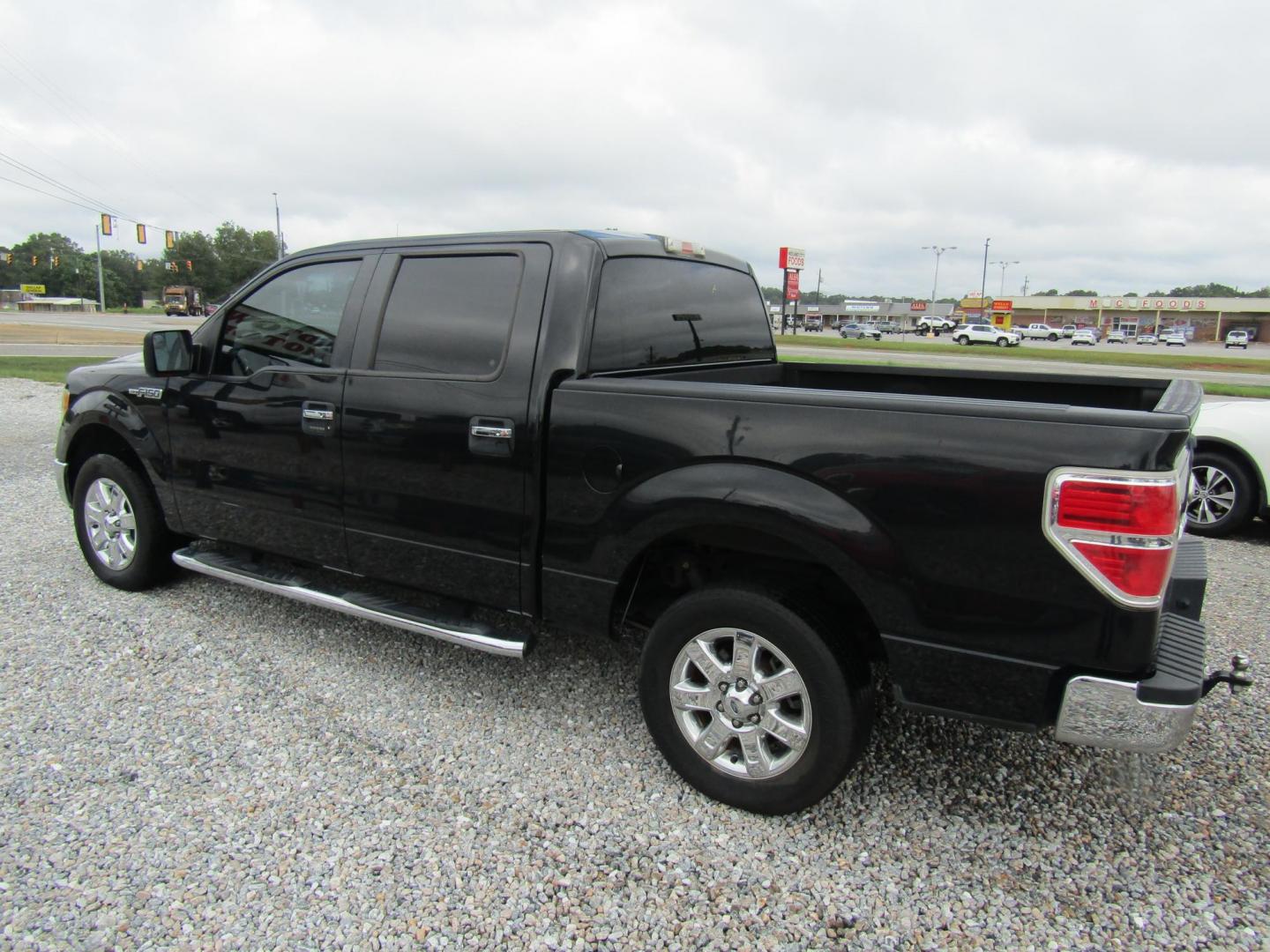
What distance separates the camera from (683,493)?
2.68 m

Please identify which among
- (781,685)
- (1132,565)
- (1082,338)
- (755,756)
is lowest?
(755,756)

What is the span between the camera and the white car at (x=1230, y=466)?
614 centimetres

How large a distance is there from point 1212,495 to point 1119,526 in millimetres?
5302

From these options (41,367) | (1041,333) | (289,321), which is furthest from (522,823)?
(1041,333)

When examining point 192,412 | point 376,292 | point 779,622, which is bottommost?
point 779,622

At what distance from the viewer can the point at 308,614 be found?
4.41m

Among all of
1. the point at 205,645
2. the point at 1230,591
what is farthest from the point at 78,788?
the point at 1230,591

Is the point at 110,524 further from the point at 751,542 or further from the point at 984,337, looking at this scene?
the point at 984,337

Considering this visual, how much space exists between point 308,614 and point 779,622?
285 cm

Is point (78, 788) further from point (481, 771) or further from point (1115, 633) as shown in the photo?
point (1115, 633)

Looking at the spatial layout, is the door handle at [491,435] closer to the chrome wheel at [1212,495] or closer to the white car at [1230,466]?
the white car at [1230,466]

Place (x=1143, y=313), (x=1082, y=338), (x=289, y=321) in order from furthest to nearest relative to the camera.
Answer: (x=1143, y=313) < (x=1082, y=338) < (x=289, y=321)

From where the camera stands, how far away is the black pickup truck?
2.21 m

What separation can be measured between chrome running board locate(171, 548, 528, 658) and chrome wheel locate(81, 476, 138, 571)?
39cm
